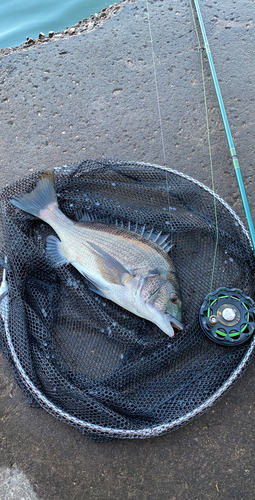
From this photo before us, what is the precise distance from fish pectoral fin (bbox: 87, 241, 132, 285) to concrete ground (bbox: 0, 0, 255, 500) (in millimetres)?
1056

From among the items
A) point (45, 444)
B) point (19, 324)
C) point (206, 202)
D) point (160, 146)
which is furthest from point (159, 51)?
point (45, 444)

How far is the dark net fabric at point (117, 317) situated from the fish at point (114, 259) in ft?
0.37

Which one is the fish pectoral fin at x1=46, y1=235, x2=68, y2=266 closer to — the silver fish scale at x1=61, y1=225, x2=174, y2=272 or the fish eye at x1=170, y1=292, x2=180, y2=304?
the silver fish scale at x1=61, y1=225, x2=174, y2=272

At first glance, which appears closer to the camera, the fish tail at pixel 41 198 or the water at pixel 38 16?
the fish tail at pixel 41 198

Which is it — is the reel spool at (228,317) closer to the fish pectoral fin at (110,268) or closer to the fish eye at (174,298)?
the fish eye at (174,298)

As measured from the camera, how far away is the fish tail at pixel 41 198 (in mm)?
2688

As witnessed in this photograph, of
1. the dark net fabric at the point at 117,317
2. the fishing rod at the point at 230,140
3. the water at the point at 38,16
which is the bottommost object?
the dark net fabric at the point at 117,317

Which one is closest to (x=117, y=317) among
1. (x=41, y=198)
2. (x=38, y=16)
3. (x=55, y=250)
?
(x=55, y=250)

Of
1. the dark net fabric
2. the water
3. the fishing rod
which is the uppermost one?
the water

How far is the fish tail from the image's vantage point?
2688 mm

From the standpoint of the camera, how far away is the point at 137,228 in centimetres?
271

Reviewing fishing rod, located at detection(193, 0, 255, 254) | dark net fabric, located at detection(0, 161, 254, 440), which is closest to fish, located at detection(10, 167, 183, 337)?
Answer: dark net fabric, located at detection(0, 161, 254, 440)

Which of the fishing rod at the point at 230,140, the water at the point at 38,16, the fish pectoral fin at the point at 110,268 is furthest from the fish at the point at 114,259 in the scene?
the water at the point at 38,16

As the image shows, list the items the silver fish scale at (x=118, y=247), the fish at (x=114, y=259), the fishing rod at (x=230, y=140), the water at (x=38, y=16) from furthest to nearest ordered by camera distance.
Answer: the water at (x=38, y=16) < the fishing rod at (x=230, y=140) < the silver fish scale at (x=118, y=247) < the fish at (x=114, y=259)
